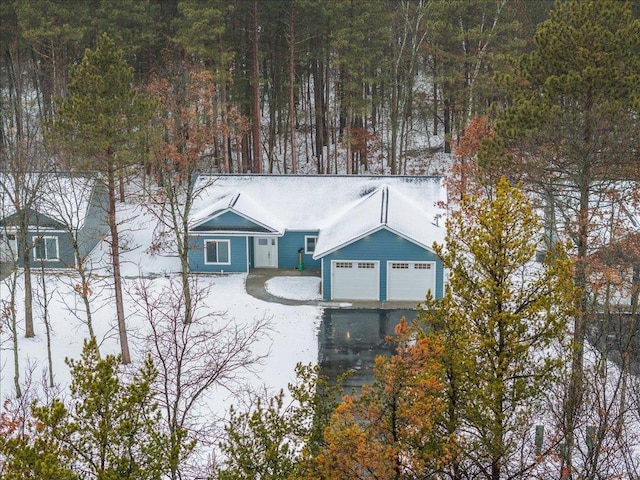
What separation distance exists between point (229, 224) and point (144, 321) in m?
7.11

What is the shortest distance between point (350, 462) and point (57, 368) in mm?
14539

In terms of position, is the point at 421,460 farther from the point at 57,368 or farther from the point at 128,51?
the point at 128,51

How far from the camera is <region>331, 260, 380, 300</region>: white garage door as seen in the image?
26.9 meters

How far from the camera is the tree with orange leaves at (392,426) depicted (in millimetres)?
8789

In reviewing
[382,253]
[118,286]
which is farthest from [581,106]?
[118,286]

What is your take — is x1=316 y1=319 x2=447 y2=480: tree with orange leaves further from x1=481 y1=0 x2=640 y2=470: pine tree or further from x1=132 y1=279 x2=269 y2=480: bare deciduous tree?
x1=481 y1=0 x2=640 y2=470: pine tree

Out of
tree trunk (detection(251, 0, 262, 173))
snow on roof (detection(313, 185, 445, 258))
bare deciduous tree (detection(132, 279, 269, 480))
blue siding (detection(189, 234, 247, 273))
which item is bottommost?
bare deciduous tree (detection(132, 279, 269, 480))

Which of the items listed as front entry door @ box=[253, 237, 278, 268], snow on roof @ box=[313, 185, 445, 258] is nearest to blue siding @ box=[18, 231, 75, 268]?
front entry door @ box=[253, 237, 278, 268]

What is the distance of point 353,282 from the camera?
26922 mm

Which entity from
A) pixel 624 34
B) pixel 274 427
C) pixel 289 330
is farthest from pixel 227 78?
pixel 274 427

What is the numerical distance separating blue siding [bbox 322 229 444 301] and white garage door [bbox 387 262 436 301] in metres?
0.20

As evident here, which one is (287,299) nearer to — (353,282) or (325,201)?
(353,282)

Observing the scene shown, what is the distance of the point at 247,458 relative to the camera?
1009 cm

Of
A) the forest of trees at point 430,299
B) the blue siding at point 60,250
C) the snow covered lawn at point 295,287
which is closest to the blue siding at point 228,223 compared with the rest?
the snow covered lawn at point 295,287
